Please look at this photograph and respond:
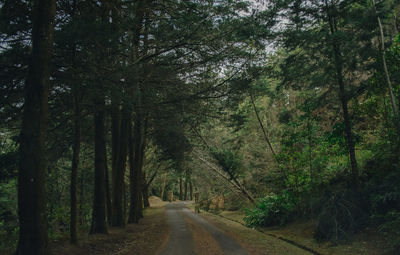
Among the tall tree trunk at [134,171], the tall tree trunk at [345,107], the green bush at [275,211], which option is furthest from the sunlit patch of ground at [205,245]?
the tall tree trunk at [134,171]

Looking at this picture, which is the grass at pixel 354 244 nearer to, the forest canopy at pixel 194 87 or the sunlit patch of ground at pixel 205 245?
the forest canopy at pixel 194 87

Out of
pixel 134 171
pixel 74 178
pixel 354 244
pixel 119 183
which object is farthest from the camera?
pixel 134 171

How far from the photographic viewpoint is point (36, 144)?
632 cm

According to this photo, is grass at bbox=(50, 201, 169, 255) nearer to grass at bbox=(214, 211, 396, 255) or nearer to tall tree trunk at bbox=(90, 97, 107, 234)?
tall tree trunk at bbox=(90, 97, 107, 234)

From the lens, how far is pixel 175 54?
11102 millimetres

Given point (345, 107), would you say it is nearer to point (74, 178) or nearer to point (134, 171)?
point (74, 178)

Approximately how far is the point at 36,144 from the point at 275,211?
41.1 ft

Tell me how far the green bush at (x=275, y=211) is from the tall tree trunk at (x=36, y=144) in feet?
36.4

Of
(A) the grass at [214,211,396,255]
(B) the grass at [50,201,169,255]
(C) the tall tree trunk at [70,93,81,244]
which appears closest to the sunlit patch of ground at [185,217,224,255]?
(B) the grass at [50,201,169,255]

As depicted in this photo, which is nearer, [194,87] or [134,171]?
[194,87]

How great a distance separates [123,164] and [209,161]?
933cm

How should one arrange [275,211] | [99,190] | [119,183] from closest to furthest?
[99,190] → [119,183] → [275,211]

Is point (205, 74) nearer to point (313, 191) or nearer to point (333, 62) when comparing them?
point (333, 62)

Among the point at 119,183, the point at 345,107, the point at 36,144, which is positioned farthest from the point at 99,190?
the point at 345,107
